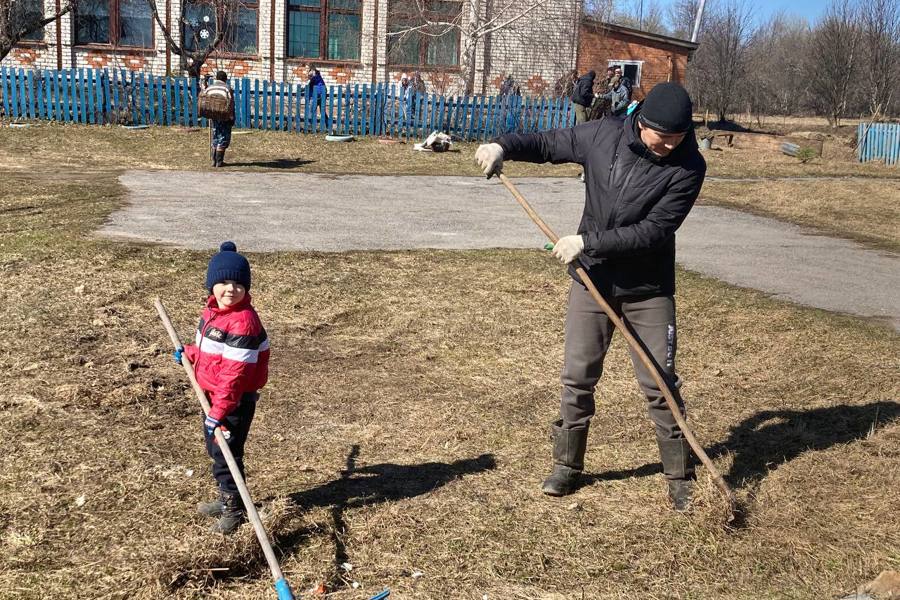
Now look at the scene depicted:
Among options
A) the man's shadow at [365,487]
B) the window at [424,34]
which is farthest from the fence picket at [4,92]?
the man's shadow at [365,487]

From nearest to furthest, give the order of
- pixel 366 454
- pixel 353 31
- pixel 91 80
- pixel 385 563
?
1. pixel 385 563
2. pixel 366 454
3. pixel 91 80
4. pixel 353 31

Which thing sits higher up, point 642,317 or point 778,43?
point 778,43

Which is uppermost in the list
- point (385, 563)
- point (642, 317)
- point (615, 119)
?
point (615, 119)

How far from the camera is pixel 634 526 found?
3.95 m

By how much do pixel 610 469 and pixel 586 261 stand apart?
116cm

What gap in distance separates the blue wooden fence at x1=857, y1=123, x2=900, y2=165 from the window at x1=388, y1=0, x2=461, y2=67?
12.7 m

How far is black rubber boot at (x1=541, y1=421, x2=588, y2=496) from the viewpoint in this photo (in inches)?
166

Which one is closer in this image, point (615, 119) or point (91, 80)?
point (615, 119)

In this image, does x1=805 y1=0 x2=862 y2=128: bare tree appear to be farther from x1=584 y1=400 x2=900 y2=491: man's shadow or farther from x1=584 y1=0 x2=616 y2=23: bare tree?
x1=584 y1=400 x2=900 y2=491: man's shadow

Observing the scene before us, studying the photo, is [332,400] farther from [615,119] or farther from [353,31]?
[353,31]

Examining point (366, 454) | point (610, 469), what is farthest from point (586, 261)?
Result: point (366, 454)

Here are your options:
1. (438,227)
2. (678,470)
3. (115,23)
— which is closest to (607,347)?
(678,470)

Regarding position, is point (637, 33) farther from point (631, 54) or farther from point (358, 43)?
point (358, 43)

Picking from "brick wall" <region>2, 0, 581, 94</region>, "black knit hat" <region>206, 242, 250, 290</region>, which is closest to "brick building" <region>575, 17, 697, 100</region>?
"brick wall" <region>2, 0, 581, 94</region>
